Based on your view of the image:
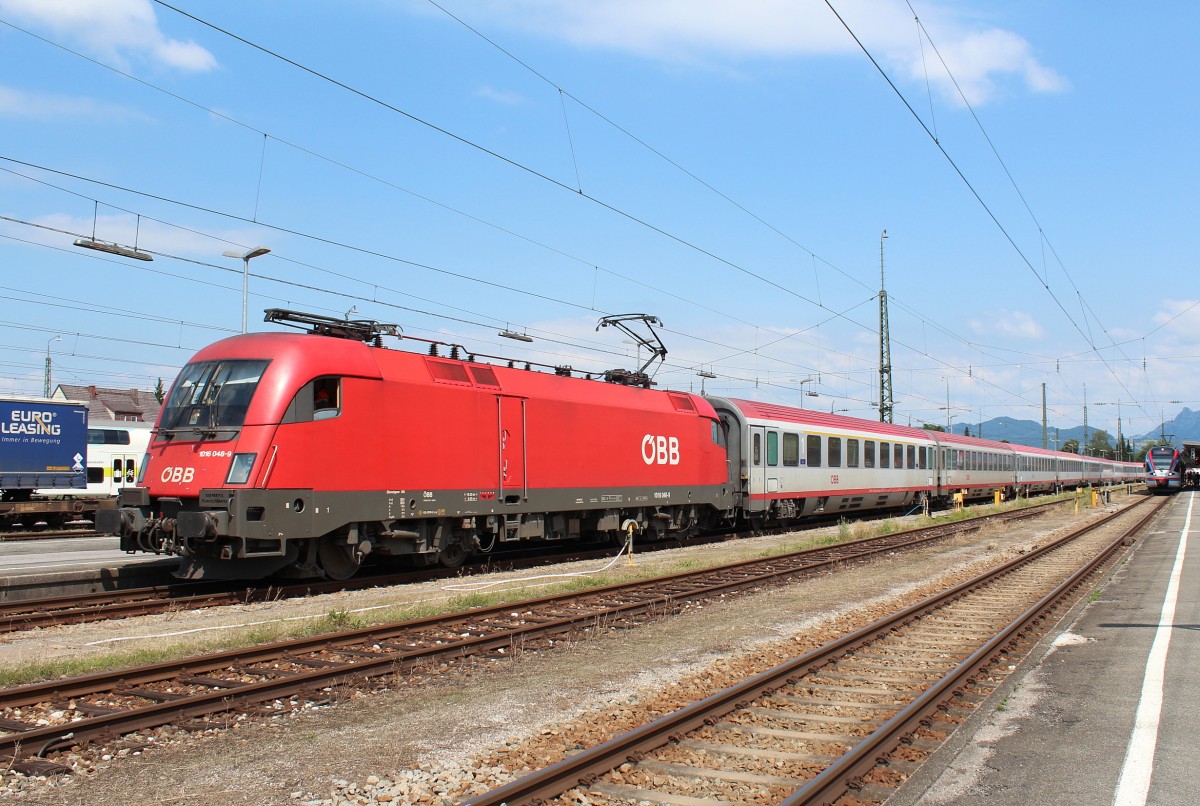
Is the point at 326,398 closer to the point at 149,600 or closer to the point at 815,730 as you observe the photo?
the point at 149,600

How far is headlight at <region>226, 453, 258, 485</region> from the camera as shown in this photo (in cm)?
1194

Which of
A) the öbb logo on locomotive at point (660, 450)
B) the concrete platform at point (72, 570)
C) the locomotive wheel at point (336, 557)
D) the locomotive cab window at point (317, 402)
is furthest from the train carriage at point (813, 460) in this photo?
the concrete platform at point (72, 570)

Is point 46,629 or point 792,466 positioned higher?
point 792,466

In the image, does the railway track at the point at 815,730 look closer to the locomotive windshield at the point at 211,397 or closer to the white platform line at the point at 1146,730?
the white platform line at the point at 1146,730

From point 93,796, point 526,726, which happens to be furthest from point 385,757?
point 93,796

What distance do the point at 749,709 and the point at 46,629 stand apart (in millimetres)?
8451

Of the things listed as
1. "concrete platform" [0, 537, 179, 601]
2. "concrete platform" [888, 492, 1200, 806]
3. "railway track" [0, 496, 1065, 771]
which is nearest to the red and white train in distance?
"concrete platform" [0, 537, 179, 601]

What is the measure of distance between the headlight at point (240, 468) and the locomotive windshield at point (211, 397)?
48cm

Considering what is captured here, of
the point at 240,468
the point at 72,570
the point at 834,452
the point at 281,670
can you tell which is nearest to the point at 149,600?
the point at 240,468

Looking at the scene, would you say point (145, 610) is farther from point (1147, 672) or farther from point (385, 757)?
point (1147, 672)

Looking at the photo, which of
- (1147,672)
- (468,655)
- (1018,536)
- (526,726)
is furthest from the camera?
(1018,536)

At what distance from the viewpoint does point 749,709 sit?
7301 millimetres

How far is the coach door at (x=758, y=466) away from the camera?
80.6 feet

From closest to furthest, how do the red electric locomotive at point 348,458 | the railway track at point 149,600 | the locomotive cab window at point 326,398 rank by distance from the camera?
the railway track at point 149,600
the red electric locomotive at point 348,458
the locomotive cab window at point 326,398
